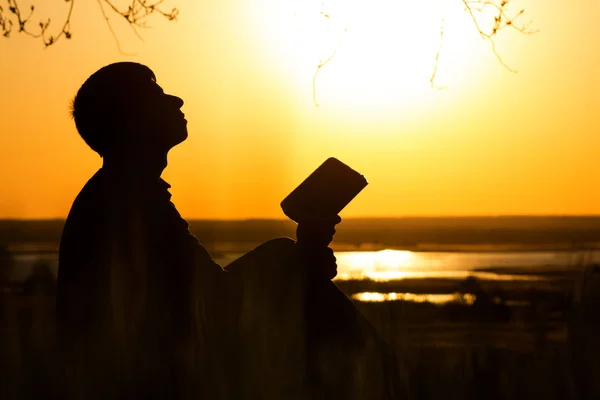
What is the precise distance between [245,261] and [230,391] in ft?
1.68

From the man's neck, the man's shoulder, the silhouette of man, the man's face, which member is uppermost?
the man's face

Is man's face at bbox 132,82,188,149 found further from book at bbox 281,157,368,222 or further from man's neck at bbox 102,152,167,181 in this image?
book at bbox 281,157,368,222

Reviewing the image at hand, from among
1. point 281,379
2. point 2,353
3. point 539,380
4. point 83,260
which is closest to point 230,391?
point 281,379

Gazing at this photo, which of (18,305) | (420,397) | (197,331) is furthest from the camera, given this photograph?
(18,305)

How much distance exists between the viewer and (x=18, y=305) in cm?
495

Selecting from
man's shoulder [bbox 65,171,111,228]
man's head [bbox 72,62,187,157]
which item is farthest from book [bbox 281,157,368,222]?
man's shoulder [bbox 65,171,111,228]

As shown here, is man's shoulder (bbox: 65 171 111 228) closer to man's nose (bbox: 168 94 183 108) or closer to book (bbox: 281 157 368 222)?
man's nose (bbox: 168 94 183 108)

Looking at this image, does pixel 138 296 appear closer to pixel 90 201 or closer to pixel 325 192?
pixel 90 201

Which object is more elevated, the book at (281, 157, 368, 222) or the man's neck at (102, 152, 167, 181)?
the man's neck at (102, 152, 167, 181)

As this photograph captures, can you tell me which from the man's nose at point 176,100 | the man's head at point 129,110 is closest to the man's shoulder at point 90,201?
the man's head at point 129,110

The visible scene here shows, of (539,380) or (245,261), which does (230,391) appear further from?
(539,380)

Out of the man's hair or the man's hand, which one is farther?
the man's hair

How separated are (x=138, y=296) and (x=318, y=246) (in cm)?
70

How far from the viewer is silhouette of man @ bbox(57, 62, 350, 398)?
3727 millimetres
